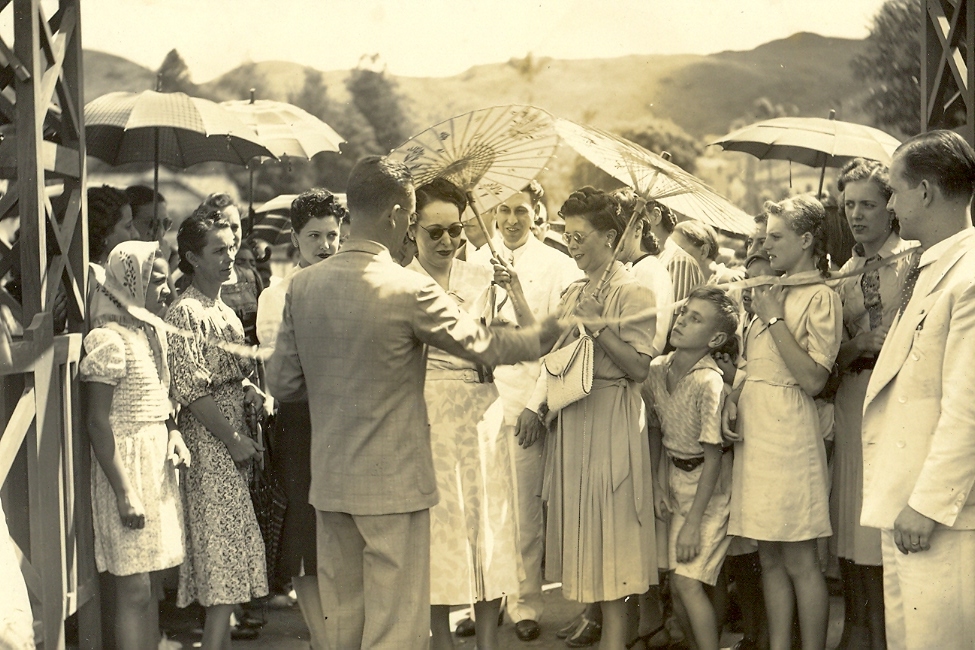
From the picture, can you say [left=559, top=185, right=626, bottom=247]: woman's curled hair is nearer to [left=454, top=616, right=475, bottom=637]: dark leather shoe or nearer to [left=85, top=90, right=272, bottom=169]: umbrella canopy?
[left=454, top=616, right=475, bottom=637]: dark leather shoe

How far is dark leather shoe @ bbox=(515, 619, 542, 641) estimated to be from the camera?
5.07 m

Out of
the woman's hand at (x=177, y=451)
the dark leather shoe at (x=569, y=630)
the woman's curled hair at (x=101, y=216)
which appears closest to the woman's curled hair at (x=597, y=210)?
the woman's hand at (x=177, y=451)

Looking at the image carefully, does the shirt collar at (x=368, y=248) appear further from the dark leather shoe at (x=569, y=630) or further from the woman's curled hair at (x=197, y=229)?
the dark leather shoe at (x=569, y=630)

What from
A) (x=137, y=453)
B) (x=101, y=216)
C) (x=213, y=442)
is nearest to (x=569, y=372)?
(x=213, y=442)

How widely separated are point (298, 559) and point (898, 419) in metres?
2.45

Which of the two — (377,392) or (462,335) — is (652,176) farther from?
(377,392)

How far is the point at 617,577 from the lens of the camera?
419 cm

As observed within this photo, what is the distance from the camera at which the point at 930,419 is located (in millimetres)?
3086

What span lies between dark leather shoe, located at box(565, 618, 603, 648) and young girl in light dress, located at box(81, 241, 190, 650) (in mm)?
1995

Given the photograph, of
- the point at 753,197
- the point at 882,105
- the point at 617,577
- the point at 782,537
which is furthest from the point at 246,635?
the point at 882,105

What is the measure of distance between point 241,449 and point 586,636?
201cm

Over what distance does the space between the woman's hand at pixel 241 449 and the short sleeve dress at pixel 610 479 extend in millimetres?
1374

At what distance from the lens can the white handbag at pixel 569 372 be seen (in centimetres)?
420

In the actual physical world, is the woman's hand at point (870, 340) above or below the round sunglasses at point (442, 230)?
below
